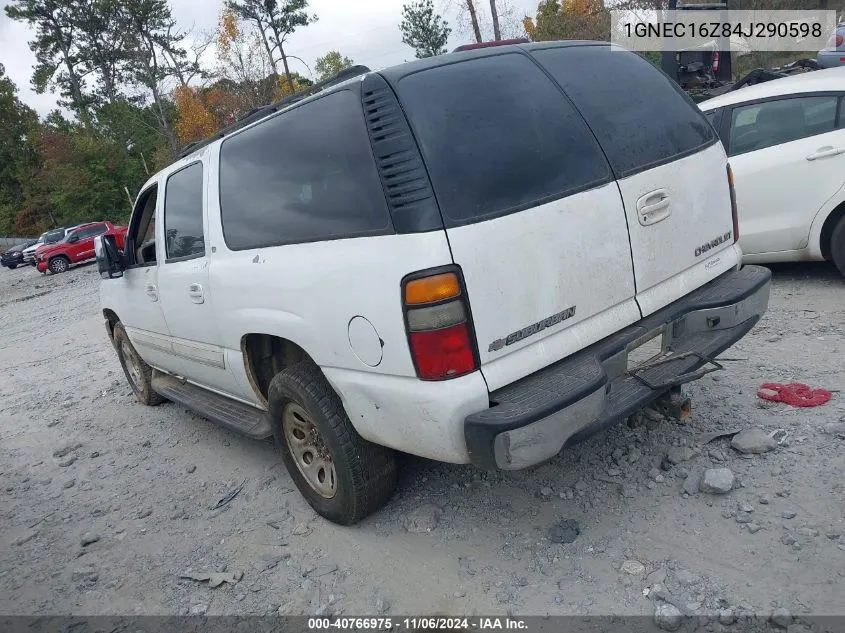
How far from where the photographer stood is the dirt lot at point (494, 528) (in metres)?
2.52

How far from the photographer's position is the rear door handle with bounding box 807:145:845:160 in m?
4.97

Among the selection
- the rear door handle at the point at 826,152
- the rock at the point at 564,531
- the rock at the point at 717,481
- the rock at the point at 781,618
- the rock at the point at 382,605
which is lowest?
the rock at the point at 781,618

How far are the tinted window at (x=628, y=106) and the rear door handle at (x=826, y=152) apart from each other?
234 centimetres

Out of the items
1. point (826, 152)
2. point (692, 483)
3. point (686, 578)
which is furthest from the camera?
point (826, 152)

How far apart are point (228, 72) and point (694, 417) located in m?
37.9

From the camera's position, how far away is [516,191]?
8.36 ft

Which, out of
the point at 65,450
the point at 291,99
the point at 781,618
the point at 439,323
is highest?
the point at 291,99

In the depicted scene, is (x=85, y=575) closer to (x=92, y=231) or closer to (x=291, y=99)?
(x=291, y=99)

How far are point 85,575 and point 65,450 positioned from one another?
2061 millimetres

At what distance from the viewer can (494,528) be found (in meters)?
3.02

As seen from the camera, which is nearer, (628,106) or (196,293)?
(628,106)

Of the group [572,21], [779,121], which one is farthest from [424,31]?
[779,121]

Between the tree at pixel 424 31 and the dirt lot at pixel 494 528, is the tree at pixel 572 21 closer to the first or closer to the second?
the tree at pixel 424 31

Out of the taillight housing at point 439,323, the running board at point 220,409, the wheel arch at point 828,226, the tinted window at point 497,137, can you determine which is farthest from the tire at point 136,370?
the wheel arch at point 828,226
